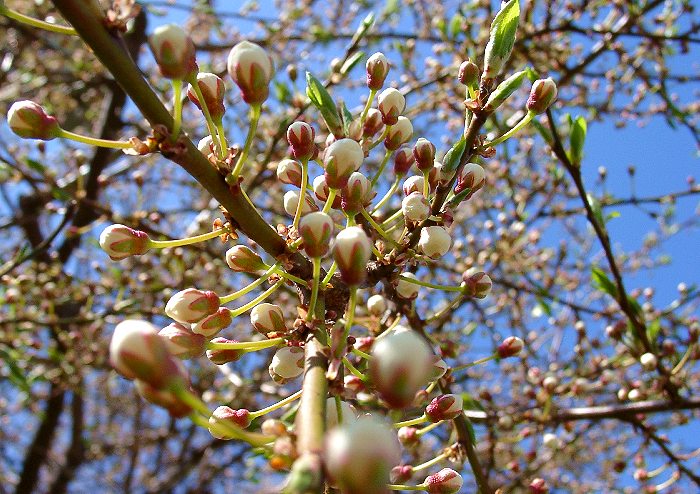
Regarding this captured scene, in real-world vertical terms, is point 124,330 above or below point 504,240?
below

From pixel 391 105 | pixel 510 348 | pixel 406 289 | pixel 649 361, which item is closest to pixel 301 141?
pixel 391 105

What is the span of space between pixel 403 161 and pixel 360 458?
0.96m

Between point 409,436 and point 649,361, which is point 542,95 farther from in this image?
point 649,361

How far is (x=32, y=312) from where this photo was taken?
3.85m

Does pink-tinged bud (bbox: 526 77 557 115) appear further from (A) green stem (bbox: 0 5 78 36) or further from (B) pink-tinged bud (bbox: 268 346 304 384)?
(A) green stem (bbox: 0 5 78 36)

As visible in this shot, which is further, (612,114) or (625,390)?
(612,114)

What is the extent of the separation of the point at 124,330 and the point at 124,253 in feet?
1.48

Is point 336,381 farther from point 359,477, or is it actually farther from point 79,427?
point 79,427

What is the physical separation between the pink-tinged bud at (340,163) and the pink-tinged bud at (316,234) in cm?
14

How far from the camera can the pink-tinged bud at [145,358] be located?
22.9 inches

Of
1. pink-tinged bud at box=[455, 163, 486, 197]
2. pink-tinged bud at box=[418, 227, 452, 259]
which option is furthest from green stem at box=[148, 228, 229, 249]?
pink-tinged bud at box=[455, 163, 486, 197]

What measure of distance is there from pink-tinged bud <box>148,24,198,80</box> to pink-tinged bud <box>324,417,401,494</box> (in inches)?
23.5

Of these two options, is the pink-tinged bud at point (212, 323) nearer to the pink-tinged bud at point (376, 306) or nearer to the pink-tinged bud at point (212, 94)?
the pink-tinged bud at point (212, 94)

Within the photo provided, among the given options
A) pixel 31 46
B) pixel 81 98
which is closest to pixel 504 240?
pixel 81 98
